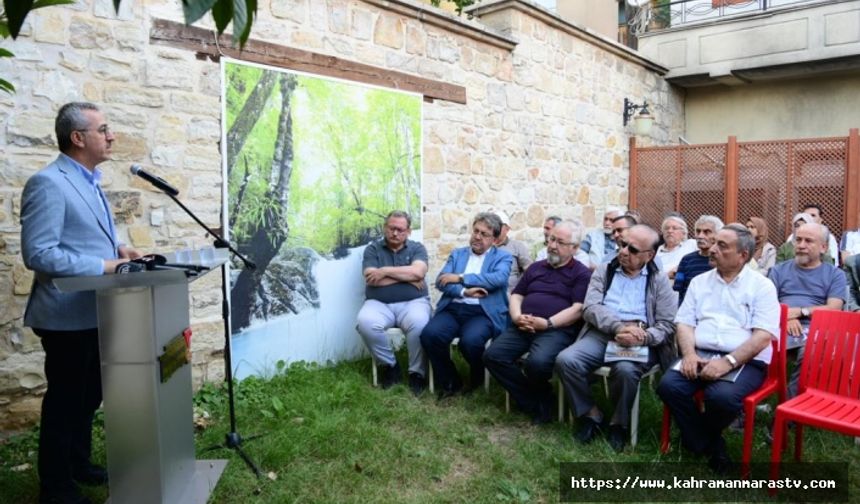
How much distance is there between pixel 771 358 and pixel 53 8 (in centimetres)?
458


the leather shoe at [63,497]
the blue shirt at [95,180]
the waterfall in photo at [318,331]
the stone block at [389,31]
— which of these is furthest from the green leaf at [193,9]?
the stone block at [389,31]

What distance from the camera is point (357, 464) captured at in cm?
338

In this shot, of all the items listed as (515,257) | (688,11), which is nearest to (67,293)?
(515,257)

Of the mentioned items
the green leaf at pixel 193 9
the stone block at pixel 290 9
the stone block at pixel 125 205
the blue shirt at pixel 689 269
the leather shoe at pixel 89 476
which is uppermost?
the stone block at pixel 290 9

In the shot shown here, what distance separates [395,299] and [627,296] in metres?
1.88

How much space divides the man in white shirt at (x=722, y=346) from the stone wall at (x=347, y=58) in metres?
2.95

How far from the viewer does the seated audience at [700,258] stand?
4.68 meters

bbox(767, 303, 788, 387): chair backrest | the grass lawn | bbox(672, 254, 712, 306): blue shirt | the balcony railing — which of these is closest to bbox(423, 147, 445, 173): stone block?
the grass lawn

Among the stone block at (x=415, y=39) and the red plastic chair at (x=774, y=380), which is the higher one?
the stone block at (x=415, y=39)

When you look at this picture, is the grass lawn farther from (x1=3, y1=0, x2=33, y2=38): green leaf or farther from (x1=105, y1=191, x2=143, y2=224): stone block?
(x1=3, y1=0, x2=33, y2=38): green leaf

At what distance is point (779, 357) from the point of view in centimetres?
344

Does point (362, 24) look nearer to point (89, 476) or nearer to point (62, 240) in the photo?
point (62, 240)

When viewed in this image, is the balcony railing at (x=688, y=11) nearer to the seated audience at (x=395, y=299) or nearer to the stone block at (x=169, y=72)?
the seated audience at (x=395, y=299)

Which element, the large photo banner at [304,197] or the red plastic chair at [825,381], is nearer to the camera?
the red plastic chair at [825,381]
